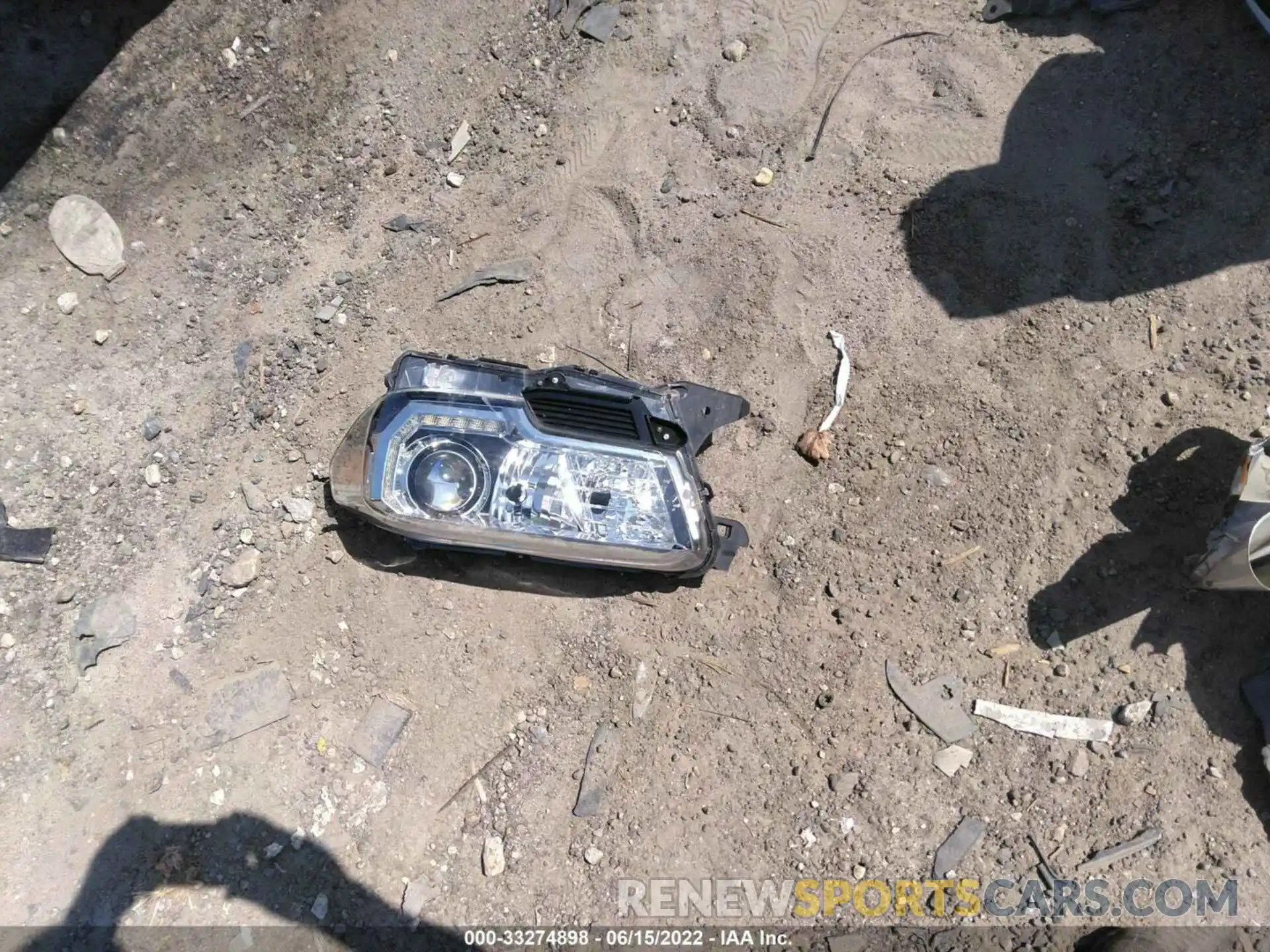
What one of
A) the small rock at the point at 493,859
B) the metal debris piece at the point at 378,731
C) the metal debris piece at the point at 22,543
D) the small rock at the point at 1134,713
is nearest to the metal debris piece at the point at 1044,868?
the small rock at the point at 1134,713

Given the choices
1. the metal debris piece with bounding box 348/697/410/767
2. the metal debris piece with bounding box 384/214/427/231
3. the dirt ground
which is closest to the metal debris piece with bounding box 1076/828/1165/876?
the dirt ground

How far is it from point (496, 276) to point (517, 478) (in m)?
0.96

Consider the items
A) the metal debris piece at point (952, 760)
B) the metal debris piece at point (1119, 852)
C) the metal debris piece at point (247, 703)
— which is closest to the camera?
the metal debris piece at point (1119, 852)

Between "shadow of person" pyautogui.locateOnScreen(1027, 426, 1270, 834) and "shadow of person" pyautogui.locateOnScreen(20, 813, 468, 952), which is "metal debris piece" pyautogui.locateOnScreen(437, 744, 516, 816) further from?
"shadow of person" pyautogui.locateOnScreen(1027, 426, 1270, 834)

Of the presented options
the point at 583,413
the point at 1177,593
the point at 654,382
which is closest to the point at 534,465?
the point at 583,413

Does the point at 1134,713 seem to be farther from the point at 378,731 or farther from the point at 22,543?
the point at 22,543

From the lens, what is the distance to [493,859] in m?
2.97

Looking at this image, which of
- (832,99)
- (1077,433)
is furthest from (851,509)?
(832,99)

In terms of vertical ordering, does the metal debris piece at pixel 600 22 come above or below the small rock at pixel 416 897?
above

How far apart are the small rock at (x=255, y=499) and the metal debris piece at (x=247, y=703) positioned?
25.7 inches

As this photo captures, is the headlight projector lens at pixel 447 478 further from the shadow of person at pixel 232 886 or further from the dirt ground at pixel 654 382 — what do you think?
the shadow of person at pixel 232 886

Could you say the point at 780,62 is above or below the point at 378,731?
above

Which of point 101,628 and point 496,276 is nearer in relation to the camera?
point 101,628

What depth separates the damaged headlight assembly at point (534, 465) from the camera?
118 inches
